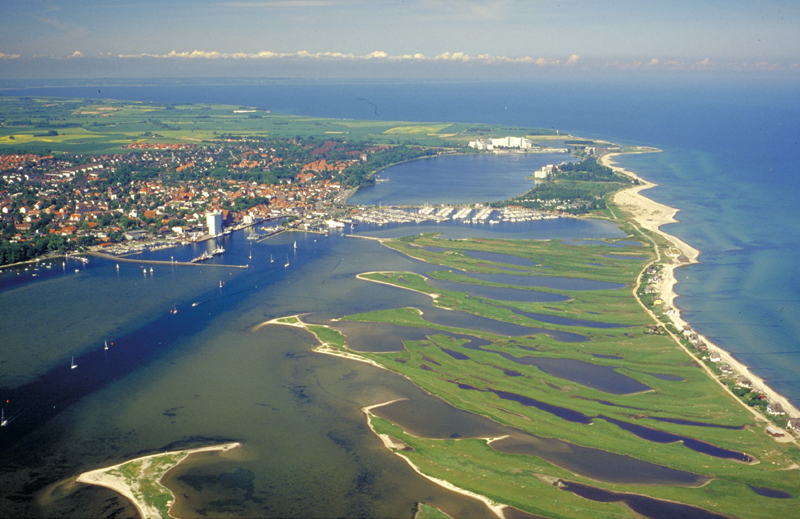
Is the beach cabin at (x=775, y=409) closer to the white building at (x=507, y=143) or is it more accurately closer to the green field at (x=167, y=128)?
the white building at (x=507, y=143)

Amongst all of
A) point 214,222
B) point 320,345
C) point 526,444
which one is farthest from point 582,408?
point 214,222

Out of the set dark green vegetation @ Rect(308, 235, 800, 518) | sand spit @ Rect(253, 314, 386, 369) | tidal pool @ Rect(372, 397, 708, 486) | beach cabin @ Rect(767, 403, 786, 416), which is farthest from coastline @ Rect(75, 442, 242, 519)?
beach cabin @ Rect(767, 403, 786, 416)

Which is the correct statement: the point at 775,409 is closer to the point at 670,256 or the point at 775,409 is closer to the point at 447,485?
the point at 447,485

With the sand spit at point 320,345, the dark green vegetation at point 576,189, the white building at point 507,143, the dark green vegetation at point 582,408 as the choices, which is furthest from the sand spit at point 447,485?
the white building at point 507,143

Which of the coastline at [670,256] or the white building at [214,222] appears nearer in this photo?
the coastline at [670,256]

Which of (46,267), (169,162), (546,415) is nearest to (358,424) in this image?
(546,415)

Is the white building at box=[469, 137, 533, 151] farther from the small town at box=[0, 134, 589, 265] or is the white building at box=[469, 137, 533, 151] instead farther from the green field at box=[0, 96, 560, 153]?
the small town at box=[0, 134, 589, 265]
